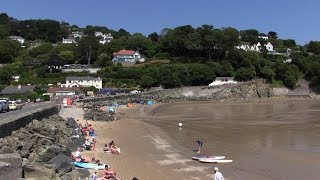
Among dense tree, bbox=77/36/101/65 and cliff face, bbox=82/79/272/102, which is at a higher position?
dense tree, bbox=77/36/101/65

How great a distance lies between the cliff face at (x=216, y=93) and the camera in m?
76.2

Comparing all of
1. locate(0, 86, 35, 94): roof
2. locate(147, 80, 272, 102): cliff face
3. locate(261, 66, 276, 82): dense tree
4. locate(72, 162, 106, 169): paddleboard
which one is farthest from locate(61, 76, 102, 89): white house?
locate(72, 162, 106, 169): paddleboard

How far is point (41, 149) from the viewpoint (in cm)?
1794

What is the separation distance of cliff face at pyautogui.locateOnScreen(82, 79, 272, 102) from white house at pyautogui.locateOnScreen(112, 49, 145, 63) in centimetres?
2514

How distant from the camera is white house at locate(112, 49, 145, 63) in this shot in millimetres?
103000

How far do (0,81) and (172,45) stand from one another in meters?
41.7

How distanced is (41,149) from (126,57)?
284 feet

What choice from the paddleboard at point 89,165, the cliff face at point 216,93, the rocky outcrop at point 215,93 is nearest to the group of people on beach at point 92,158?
the paddleboard at point 89,165

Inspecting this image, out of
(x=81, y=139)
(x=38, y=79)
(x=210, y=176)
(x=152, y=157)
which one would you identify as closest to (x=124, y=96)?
(x=38, y=79)

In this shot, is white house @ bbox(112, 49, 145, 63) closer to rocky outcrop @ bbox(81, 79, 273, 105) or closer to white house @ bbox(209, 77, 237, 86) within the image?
white house @ bbox(209, 77, 237, 86)

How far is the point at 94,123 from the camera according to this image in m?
36.8

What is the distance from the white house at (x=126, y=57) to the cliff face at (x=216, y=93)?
25136 millimetres

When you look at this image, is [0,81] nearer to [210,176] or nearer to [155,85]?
[155,85]

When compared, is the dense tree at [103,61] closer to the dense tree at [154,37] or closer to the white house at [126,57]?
the white house at [126,57]
